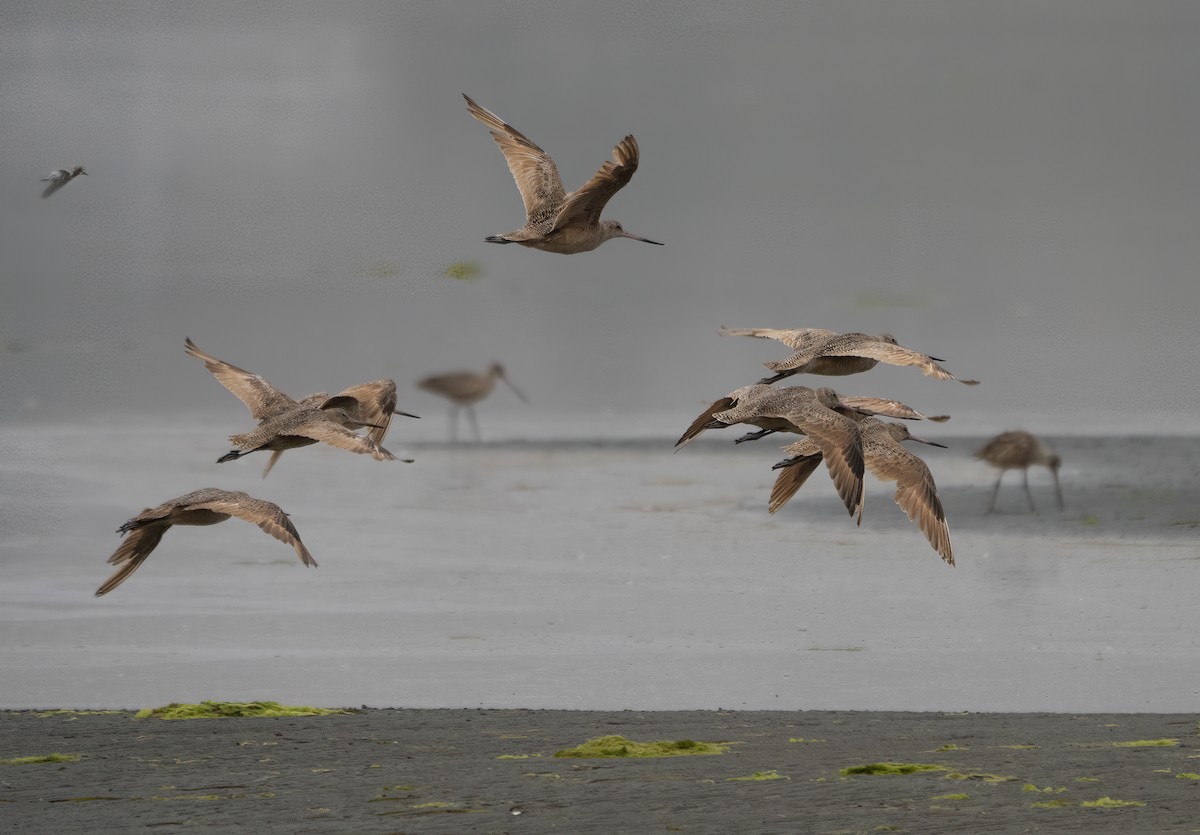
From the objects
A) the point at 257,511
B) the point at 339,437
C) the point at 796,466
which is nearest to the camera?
the point at 339,437

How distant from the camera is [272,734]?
46.3 ft

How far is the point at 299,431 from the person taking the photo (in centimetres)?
1035

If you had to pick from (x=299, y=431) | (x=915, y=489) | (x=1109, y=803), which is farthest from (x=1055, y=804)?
(x=299, y=431)

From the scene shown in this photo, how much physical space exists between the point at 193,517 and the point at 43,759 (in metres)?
3.42

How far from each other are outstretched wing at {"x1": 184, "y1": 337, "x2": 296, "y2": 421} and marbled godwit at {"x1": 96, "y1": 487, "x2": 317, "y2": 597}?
0.77m

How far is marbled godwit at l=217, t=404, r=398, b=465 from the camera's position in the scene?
33.3 feet

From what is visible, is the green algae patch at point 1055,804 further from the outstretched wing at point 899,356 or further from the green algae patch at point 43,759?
the green algae patch at point 43,759

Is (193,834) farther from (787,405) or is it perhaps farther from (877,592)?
(877,592)

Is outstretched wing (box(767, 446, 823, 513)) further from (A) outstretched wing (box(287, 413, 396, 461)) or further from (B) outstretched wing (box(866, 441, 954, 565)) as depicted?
(A) outstretched wing (box(287, 413, 396, 461))

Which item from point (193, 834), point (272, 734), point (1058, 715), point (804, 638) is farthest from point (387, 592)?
point (193, 834)

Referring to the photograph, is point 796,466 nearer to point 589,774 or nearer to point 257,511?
point 589,774

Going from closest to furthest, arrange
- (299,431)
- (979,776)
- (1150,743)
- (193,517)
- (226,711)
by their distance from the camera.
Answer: (299,431) < (193,517) < (979,776) < (1150,743) < (226,711)

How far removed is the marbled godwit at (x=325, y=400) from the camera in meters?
11.1

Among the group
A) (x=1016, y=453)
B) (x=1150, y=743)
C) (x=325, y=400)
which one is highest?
(x=1016, y=453)
